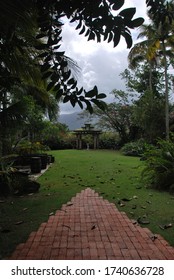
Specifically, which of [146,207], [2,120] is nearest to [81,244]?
[146,207]

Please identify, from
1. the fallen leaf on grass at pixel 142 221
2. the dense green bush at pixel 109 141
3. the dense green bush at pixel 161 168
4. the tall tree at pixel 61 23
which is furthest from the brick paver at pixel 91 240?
the dense green bush at pixel 109 141

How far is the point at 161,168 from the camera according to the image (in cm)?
725

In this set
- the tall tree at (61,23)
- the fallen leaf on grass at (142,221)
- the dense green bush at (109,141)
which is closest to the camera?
the tall tree at (61,23)

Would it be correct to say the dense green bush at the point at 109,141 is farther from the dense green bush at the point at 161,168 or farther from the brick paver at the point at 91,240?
the brick paver at the point at 91,240

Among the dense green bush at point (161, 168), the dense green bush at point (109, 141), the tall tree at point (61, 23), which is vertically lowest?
the dense green bush at point (161, 168)

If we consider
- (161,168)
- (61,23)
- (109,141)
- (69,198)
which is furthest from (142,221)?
(109,141)

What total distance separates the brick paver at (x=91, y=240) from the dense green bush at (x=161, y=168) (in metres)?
2.23

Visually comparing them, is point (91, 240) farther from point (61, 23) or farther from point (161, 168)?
point (161, 168)

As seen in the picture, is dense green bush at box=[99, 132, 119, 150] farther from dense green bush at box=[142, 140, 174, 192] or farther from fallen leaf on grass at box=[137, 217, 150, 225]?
fallen leaf on grass at box=[137, 217, 150, 225]

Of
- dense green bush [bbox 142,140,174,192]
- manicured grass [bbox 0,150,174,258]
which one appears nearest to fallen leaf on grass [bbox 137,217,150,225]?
manicured grass [bbox 0,150,174,258]

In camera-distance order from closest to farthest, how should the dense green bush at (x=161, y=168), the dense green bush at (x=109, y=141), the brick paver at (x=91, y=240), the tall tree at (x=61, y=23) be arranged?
the tall tree at (x=61, y=23) → the brick paver at (x=91, y=240) → the dense green bush at (x=161, y=168) → the dense green bush at (x=109, y=141)

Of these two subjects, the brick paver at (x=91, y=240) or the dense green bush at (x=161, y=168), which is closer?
the brick paver at (x=91, y=240)

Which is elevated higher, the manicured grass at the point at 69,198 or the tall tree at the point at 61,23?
the tall tree at the point at 61,23

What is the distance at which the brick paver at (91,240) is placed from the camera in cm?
326
